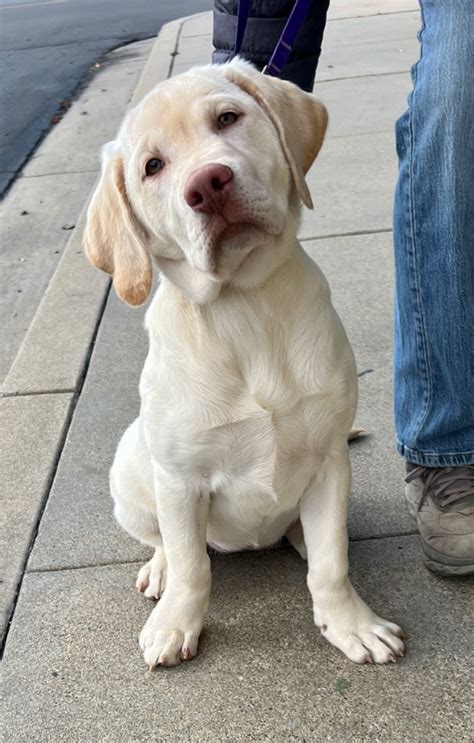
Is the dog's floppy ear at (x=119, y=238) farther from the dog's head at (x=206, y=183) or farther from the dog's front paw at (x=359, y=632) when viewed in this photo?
the dog's front paw at (x=359, y=632)

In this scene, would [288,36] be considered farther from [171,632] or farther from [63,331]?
[63,331]

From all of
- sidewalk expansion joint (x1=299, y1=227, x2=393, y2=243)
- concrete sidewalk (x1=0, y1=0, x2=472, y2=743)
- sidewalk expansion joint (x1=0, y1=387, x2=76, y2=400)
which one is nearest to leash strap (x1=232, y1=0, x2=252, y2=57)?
concrete sidewalk (x1=0, y1=0, x2=472, y2=743)

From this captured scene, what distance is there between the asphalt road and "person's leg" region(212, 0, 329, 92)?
4929 mm

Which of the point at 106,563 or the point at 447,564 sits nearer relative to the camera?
the point at 447,564

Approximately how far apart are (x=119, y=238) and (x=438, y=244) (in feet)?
2.90

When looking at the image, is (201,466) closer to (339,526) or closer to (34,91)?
(339,526)

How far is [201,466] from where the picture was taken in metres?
2.46

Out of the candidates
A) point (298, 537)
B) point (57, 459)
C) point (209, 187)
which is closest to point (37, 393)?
point (57, 459)

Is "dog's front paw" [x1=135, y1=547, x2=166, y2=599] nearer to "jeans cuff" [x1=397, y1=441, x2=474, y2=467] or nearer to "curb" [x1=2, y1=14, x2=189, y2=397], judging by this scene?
"jeans cuff" [x1=397, y1=441, x2=474, y2=467]

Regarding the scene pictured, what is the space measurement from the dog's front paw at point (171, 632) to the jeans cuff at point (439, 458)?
2.61ft

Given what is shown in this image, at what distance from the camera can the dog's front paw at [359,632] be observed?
245cm

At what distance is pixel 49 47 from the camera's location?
14609 millimetres

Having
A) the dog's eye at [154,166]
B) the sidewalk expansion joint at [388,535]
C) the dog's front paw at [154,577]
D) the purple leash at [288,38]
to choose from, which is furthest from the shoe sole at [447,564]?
the purple leash at [288,38]

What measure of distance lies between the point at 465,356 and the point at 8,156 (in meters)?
7.03
